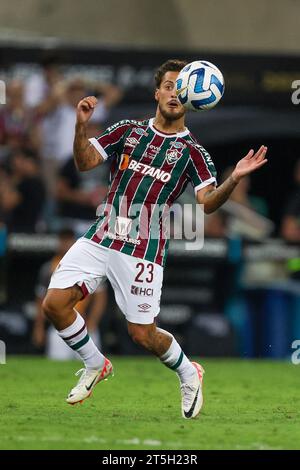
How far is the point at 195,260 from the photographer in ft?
52.9

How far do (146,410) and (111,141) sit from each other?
211cm

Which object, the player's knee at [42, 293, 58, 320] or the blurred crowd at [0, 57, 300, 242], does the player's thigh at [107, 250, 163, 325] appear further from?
the blurred crowd at [0, 57, 300, 242]

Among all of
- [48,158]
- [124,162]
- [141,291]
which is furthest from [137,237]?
[48,158]

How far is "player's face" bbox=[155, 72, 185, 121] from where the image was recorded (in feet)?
29.8

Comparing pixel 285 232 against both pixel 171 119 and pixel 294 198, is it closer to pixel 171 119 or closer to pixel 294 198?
pixel 294 198

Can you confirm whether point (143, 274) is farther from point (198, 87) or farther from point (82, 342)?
point (198, 87)

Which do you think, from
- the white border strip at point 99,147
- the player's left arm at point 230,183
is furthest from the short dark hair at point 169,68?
the player's left arm at point 230,183

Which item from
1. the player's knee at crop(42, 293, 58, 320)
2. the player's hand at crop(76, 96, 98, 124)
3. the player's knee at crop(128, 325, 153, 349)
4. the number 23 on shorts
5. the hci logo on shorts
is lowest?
the player's knee at crop(128, 325, 153, 349)

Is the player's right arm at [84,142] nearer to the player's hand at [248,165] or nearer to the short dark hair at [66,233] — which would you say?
the player's hand at [248,165]

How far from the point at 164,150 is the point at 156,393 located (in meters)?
2.92

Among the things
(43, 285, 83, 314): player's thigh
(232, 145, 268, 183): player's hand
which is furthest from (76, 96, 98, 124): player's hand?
(43, 285, 83, 314): player's thigh

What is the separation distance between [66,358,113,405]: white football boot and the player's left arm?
151 cm

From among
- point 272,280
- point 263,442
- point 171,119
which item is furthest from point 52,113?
point 263,442
